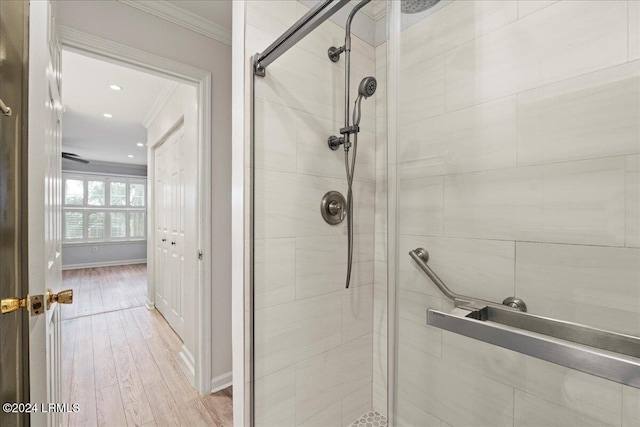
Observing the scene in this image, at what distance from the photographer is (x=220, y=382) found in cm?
206

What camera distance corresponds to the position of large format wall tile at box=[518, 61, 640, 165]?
80 centimetres

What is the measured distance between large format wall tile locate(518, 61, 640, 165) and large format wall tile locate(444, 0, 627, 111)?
0.05m

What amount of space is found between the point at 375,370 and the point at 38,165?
5.77ft

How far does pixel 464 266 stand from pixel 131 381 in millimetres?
2528

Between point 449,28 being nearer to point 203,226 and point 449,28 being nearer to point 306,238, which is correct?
point 306,238

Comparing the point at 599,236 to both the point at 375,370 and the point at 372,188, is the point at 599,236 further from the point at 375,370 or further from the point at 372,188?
the point at 375,370

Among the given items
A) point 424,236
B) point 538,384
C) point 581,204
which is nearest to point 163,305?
point 424,236

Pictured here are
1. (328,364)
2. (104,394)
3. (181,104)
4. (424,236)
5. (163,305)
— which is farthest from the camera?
(163,305)

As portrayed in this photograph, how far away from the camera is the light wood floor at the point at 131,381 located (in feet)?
5.81

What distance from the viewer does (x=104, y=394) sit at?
1975 millimetres

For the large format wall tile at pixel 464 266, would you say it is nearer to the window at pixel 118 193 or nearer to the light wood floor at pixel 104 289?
the light wood floor at pixel 104 289

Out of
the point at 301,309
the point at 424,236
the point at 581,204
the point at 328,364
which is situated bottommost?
the point at 328,364

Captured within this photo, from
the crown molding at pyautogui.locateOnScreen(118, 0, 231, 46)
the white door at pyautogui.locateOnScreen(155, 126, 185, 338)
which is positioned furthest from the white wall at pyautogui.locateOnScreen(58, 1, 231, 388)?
the white door at pyautogui.locateOnScreen(155, 126, 185, 338)

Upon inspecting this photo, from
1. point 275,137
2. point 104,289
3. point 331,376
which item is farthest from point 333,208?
point 104,289
